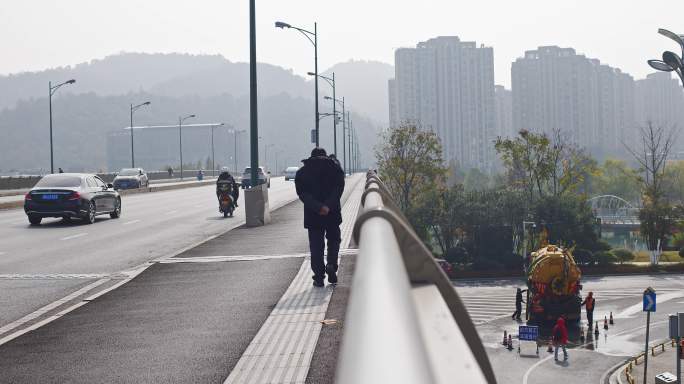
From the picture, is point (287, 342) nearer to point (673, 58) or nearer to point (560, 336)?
point (673, 58)

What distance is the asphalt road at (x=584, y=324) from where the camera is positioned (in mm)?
53469

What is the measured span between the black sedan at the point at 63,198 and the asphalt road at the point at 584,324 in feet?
69.0

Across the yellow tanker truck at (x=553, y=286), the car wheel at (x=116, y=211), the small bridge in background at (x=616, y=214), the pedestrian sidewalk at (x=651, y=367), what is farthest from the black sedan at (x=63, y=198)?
the small bridge in background at (x=616, y=214)

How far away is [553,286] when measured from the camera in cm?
5897

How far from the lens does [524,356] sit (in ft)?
193

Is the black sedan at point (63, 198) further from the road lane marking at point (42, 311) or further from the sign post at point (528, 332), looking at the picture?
the sign post at point (528, 332)

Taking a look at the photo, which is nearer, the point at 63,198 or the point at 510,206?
the point at 63,198

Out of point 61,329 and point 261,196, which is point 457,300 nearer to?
point 61,329

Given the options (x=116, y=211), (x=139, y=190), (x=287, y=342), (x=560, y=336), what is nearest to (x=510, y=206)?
(x=560, y=336)

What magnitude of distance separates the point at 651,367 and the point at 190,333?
50720 mm

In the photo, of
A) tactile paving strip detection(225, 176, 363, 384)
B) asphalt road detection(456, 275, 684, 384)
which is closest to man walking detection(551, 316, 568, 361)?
asphalt road detection(456, 275, 684, 384)

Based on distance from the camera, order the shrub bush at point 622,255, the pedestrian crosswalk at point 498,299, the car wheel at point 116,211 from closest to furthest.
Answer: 1. the car wheel at point 116,211
2. the pedestrian crosswalk at point 498,299
3. the shrub bush at point 622,255

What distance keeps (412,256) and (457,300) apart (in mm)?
277

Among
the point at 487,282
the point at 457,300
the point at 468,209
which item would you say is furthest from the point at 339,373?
the point at 468,209
